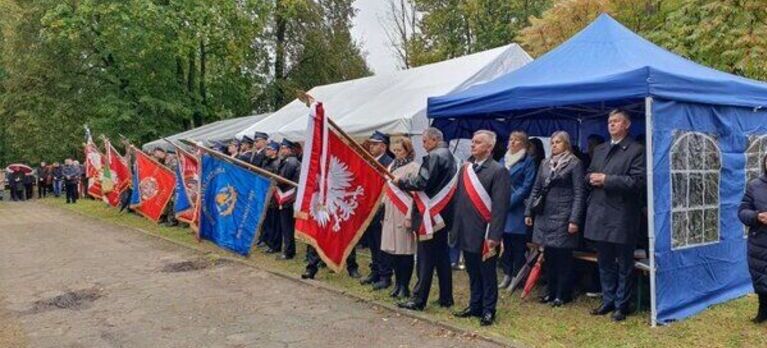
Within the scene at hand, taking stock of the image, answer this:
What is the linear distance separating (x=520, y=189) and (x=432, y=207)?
1437mm

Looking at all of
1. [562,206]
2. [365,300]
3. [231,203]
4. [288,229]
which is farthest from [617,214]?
[231,203]

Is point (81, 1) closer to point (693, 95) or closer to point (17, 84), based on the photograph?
point (17, 84)

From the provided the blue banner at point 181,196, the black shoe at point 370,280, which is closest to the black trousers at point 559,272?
the black shoe at point 370,280

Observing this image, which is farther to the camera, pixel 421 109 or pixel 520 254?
pixel 421 109

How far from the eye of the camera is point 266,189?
9.18m

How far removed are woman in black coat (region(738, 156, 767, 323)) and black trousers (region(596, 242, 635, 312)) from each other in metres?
0.95

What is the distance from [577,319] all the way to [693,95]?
227cm

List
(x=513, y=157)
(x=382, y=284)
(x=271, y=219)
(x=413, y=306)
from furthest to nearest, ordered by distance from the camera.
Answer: (x=271, y=219), (x=382, y=284), (x=513, y=157), (x=413, y=306)

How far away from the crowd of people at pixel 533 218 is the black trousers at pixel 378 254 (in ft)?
0.65

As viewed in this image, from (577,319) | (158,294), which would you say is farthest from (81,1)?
(577,319)

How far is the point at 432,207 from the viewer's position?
5.88 m

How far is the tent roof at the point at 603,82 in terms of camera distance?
5441 millimetres

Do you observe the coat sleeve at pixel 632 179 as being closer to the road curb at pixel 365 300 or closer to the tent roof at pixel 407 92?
the road curb at pixel 365 300

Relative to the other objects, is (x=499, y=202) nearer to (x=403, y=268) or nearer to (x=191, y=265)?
(x=403, y=268)
